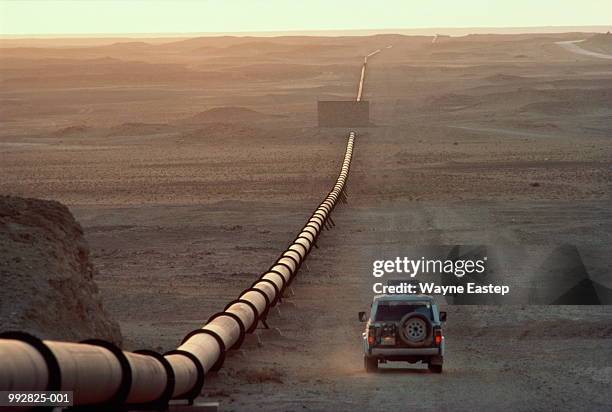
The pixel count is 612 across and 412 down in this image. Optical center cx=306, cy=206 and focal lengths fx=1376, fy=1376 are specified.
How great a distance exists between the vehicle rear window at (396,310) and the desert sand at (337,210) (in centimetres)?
80

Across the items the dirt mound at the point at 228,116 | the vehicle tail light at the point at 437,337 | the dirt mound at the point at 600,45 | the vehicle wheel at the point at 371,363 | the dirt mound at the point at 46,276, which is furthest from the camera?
the dirt mound at the point at 600,45

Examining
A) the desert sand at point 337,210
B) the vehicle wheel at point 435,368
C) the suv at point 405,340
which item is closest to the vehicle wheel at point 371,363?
the suv at point 405,340

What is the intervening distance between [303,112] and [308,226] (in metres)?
59.0

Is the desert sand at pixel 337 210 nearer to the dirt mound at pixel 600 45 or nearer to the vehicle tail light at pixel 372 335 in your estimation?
the vehicle tail light at pixel 372 335

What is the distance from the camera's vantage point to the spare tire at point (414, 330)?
749 inches

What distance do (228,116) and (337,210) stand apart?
42.8 m

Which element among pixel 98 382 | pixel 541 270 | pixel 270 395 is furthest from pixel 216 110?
pixel 98 382

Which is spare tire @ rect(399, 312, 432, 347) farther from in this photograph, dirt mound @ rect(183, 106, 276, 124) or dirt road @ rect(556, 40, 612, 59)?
dirt road @ rect(556, 40, 612, 59)

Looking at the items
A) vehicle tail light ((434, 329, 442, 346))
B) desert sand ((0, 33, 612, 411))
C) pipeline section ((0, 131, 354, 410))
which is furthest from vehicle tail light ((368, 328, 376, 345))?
pipeline section ((0, 131, 354, 410))

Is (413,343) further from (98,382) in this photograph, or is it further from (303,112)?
(303,112)

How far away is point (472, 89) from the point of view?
339 feet

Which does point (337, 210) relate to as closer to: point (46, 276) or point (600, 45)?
point (46, 276)

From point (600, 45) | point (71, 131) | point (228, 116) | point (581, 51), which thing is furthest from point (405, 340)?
point (600, 45)

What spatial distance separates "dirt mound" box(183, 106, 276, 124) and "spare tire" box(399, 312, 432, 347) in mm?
63225
